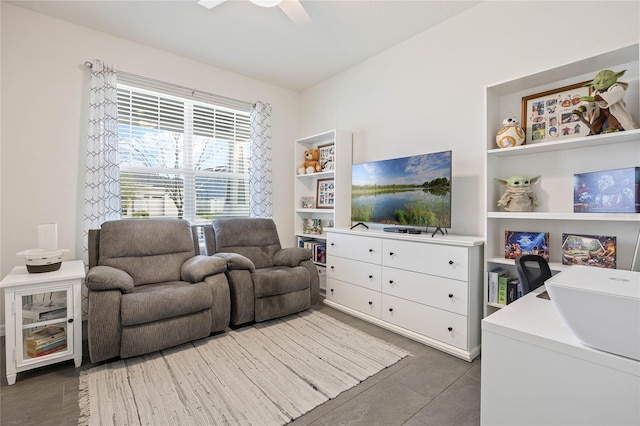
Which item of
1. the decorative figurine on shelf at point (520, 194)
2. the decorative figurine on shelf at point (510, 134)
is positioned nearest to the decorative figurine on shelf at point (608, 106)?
the decorative figurine on shelf at point (510, 134)

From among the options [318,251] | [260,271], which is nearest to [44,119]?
[260,271]

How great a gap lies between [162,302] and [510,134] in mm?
2689

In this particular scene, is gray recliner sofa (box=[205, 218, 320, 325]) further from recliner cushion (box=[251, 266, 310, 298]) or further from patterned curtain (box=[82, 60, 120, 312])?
patterned curtain (box=[82, 60, 120, 312])

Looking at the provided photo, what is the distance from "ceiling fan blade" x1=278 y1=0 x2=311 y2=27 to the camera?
76.9 inches

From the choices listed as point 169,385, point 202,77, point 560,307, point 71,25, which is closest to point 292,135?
point 202,77

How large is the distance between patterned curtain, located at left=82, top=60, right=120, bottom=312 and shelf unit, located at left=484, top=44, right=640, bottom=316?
125 inches

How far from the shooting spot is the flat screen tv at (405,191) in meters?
2.42

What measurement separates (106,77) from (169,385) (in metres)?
2.71

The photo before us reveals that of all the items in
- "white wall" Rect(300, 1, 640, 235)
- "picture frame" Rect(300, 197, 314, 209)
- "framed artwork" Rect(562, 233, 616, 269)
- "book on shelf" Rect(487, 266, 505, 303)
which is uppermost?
"white wall" Rect(300, 1, 640, 235)

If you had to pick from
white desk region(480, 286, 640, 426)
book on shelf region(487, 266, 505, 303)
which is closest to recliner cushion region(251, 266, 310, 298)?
book on shelf region(487, 266, 505, 303)

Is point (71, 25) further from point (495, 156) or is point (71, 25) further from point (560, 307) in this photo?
point (560, 307)

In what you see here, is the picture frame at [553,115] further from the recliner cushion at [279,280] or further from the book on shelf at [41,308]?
the book on shelf at [41,308]

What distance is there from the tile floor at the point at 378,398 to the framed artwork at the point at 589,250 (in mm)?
943

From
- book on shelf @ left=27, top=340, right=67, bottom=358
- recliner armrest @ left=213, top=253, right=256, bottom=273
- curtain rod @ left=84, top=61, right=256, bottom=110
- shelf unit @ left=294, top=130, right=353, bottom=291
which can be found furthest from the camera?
shelf unit @ left=294, top=130, right=353, bottom=291
